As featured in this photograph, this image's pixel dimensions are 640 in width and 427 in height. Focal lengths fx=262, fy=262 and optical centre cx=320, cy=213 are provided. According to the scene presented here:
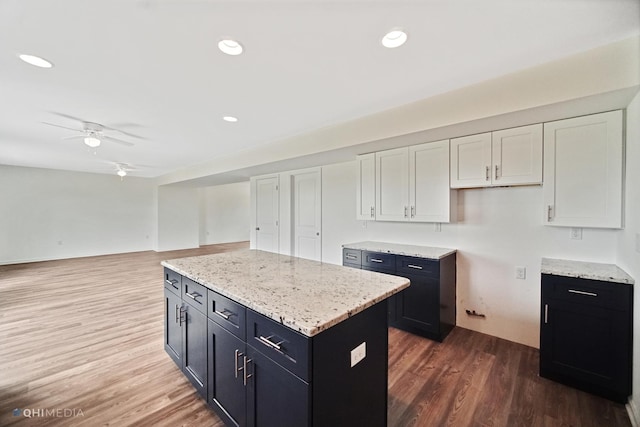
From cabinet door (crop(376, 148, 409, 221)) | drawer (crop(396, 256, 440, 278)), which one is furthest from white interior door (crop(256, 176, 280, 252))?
drawer (crop(396, 256, 440, 278))

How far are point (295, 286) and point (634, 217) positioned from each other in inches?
93.8

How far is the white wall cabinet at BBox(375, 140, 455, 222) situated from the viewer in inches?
115

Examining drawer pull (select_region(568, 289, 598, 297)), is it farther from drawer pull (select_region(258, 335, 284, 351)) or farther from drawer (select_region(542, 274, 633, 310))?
drawer pull (select_region(258, 335, 284, 351))

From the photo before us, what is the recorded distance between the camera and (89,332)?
3.02 m

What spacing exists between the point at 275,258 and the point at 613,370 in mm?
2700

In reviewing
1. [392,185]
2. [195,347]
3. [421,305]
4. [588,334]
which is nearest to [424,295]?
[421,305]

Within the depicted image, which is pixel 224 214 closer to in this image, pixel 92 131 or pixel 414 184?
pixel 92 131

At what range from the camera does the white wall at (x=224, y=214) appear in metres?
10.4

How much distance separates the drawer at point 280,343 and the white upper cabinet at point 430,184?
239 centimetres

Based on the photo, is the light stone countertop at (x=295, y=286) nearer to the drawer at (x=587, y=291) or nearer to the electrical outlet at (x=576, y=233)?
the drawer at (x=587, y=291)

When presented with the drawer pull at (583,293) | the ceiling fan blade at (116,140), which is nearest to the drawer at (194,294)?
the drawer pull at (583,293)

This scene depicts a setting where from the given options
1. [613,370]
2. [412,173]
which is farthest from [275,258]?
[613,370]

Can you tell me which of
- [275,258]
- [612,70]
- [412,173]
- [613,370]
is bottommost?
[613,370]

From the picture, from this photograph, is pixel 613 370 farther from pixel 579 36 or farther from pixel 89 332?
pixel 89 332
